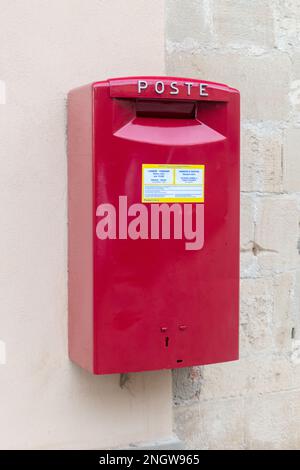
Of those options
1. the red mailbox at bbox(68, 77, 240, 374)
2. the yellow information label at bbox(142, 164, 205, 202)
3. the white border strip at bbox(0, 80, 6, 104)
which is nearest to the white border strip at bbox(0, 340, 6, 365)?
the red mailbox at bbox(68, 77, 240, 374)

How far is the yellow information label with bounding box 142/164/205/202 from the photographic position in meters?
2.01

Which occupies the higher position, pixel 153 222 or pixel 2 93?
pixel 2 93

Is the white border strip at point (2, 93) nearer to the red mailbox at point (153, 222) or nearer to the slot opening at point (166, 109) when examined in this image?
the red mailbox at point (153, 222)

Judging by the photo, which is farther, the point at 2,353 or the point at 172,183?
the point at 2,353

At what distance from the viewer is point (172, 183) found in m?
2.04

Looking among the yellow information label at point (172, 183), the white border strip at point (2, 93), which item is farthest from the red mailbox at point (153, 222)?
the white border strip at point (2, 93)

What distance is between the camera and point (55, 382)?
2.23 metres

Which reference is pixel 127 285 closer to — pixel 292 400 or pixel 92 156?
pixel 92 156

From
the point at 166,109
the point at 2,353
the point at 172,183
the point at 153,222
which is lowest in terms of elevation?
the point at 2,353

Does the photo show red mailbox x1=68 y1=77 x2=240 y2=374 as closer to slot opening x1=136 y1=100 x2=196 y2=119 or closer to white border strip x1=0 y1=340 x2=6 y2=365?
slot opening x1=136 y1=100 x2=196 y2=119

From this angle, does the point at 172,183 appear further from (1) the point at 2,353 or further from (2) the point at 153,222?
(1) the point at 2,353

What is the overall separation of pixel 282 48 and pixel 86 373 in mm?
1432

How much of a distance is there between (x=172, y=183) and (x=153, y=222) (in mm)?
136

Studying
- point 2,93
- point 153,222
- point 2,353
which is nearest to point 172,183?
point 153,222
